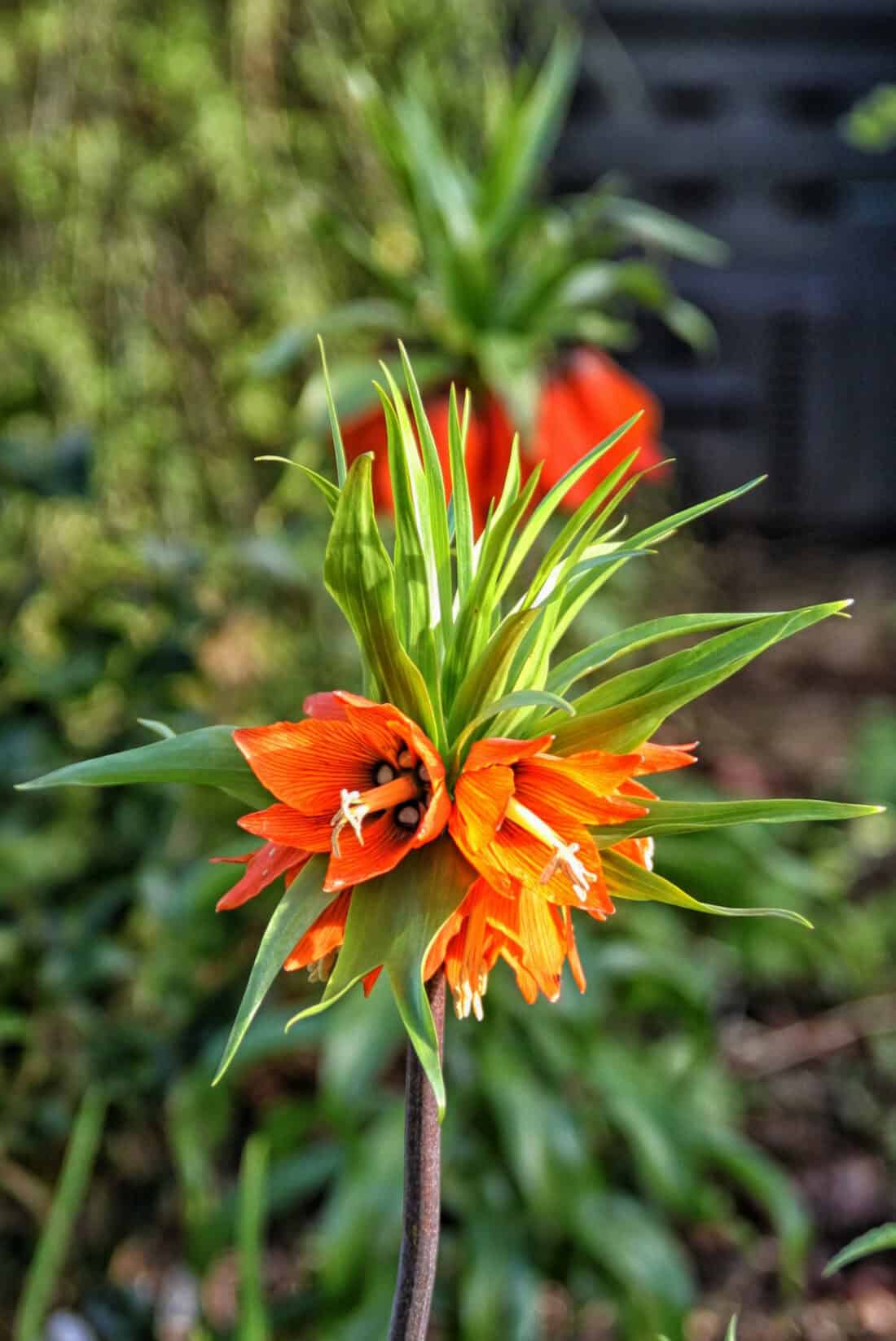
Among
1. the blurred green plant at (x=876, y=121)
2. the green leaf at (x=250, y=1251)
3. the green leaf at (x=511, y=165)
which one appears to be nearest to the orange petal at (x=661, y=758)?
the green leaf at (x=250, y=1251)

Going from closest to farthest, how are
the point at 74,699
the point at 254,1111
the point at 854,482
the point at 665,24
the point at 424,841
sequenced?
the point at 424,841, the point at 74,699, the point at 254,1111, the point at 665,24, the point at 854,482

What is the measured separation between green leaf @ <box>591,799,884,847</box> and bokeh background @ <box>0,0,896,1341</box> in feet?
1.37

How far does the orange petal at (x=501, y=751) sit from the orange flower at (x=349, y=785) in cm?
1

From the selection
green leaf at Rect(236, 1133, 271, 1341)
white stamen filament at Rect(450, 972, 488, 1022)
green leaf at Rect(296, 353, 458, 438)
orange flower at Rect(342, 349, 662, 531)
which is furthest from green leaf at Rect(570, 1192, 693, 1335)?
white stamen filament at Rect(450, 972, 488, 1022)

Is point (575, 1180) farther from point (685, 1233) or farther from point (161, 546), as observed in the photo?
point (161, 546)

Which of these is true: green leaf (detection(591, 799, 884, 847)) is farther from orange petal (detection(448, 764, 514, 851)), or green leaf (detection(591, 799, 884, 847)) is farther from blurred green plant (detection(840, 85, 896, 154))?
blurred green plant (detection(840, 85, 896, 154))

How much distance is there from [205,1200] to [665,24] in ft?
10.7

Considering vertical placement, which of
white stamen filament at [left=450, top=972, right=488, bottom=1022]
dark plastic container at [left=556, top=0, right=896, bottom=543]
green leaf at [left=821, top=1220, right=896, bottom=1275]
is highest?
white stamen filament at [left=450, top=972, right=488, bottom=1022]

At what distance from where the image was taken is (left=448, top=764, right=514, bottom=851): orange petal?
0.37 metres

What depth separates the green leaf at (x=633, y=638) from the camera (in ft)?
1.25

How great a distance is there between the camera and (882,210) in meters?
3.72

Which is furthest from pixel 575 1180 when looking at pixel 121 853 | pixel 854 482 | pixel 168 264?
pixel 854 482

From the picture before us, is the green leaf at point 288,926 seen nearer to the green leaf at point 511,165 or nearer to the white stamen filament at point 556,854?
the white stamen filament at point 556,854

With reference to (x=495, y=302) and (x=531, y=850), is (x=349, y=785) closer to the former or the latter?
(x=531, y=850)
